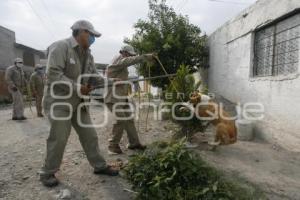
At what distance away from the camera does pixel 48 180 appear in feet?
12.1

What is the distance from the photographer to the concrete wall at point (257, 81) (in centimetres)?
520

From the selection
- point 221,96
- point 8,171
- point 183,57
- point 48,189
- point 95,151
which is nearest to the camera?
point 48,189

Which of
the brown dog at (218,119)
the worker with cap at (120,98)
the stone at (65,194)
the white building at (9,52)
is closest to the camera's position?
the stone at (65,194)

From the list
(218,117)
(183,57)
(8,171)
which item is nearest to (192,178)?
(218,117)

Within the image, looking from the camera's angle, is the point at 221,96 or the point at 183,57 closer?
the point at 221,96

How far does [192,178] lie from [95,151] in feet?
4.71

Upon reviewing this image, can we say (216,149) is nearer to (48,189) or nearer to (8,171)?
(48,189)

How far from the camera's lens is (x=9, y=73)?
9125 mm

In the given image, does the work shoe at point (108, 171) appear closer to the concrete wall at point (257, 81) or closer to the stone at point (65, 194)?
the stone at point (65, 194)

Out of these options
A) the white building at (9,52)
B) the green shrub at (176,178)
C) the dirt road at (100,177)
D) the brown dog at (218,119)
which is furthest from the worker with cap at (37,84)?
the white building at (9,52)

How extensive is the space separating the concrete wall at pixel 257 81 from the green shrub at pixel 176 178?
8.07 feet

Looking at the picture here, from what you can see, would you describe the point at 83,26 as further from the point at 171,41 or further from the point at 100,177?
the point at 171,41

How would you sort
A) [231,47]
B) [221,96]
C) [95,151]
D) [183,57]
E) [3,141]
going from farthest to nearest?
[183,57] → [221,96] → [231,47] → [3,141] → [95,151]

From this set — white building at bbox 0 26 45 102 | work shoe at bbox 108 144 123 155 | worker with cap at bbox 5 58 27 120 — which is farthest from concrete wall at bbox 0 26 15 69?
work shoe at bbox 108 144 123 155
